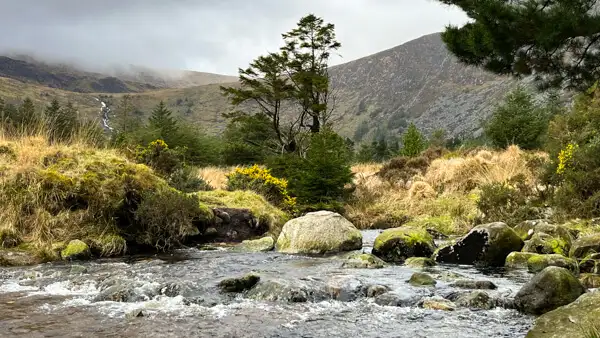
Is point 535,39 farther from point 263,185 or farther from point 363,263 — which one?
point 263,185

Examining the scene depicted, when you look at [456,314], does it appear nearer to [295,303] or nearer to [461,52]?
[295,303]

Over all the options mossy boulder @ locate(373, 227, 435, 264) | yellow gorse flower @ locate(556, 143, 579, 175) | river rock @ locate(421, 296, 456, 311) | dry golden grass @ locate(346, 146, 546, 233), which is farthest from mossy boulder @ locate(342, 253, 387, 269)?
dry golden grass @ locate(346, 146, 546, 233)

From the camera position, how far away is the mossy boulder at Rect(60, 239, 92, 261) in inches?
354

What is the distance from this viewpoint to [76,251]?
9.04 metres

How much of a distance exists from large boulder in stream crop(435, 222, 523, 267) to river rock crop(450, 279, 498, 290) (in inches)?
84.4

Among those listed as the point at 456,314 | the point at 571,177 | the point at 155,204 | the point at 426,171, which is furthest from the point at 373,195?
the point at 456,314

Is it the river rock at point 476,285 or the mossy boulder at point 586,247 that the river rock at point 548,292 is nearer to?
the river rock at point 476,285

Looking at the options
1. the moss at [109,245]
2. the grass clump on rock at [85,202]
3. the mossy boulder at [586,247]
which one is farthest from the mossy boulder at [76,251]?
the mossy boulder at [586,247]

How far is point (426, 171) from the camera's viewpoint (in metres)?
20.5

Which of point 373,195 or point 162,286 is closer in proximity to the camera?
point 162,286

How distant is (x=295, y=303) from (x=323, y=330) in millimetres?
1180

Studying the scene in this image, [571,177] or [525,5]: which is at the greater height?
[525,5]

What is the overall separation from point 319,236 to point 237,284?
418 centimetres

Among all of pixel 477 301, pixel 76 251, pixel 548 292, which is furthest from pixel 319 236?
pixel 548 292
